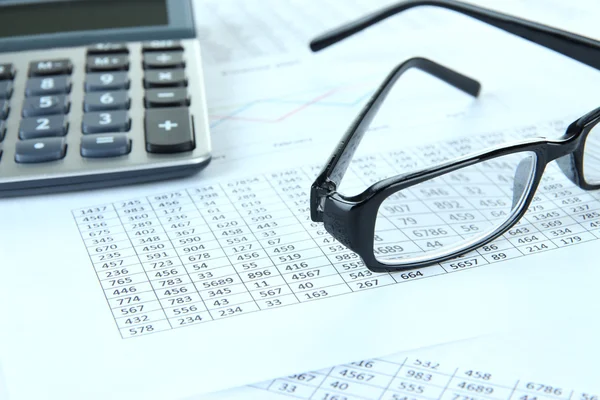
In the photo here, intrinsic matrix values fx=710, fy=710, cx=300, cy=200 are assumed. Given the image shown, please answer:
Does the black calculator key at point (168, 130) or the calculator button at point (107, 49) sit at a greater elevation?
the calculator button at point (107, 49)

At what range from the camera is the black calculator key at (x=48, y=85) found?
0.41 metres

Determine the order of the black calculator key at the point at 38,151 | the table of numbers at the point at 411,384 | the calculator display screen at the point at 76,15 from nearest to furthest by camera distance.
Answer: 1. the table of numbers at the point at 411,384
2. the black calculator key at the point at 38,151
3. the calculator display screen at the point at 76,15

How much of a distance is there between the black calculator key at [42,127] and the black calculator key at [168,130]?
0.05m

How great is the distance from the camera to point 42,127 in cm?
38

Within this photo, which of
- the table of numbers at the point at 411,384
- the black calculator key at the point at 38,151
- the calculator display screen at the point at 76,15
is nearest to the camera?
the table of numbers at the point at 411,384

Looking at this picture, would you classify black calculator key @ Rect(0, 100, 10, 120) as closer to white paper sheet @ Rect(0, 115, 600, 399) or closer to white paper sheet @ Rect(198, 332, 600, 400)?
white paper sheet @ Rect(0, 115, 600, 399)

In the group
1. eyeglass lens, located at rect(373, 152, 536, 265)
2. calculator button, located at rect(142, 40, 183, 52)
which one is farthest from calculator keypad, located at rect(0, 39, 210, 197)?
eyeglass lens, located at rect(373, 152, 536, 265)

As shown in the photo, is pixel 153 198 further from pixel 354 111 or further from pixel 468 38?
pixel 468 38

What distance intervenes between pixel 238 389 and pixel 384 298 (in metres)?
0.07

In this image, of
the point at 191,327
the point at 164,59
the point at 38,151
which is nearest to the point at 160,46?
the point at 164,59

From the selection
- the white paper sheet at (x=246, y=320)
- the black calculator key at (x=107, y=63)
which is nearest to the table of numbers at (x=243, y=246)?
the white paper sheet at (x=246, y=320)

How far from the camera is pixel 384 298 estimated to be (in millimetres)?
301

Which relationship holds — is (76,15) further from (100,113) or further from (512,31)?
(512,31)

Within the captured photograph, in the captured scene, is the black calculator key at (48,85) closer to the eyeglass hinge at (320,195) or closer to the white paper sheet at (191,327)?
the white paper sheet at (191,327)
